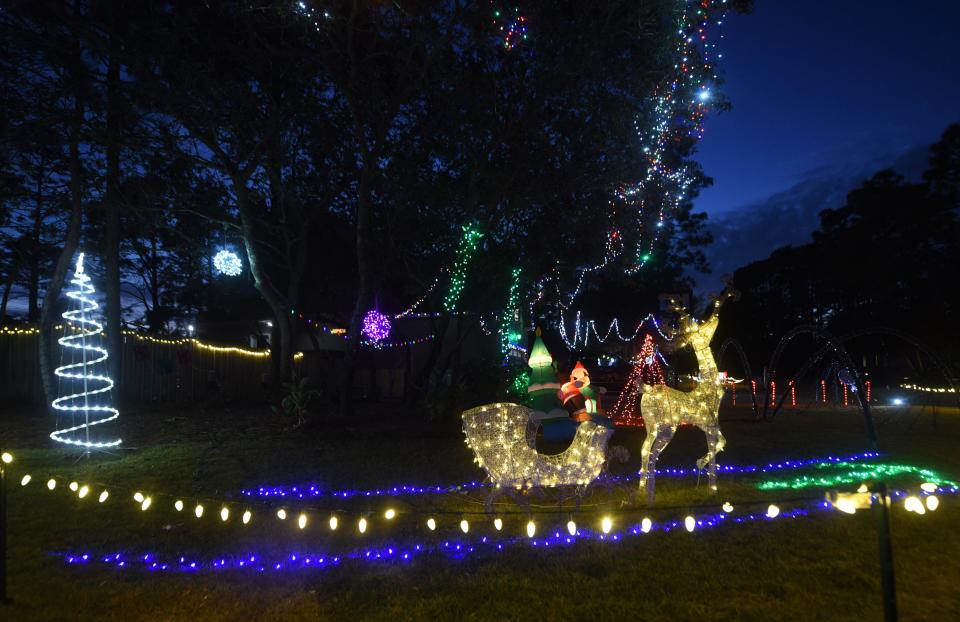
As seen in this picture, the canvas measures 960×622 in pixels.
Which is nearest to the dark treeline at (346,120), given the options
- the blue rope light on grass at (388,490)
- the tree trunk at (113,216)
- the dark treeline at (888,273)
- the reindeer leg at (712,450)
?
the tree trunk at (113,216)

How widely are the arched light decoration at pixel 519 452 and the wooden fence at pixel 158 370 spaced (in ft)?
38.3

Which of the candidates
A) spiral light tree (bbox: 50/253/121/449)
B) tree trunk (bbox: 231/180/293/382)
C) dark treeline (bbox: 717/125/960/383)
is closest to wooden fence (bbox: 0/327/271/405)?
spiral light tree (bbox: 50/253/121/449)

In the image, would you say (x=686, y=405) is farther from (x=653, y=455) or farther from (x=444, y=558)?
(x=444, y=558)

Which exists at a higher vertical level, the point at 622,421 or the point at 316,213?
the point at 316,213

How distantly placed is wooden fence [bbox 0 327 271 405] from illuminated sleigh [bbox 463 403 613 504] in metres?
11.7

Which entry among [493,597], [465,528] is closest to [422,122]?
[465,528]

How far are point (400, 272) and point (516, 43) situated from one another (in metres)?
11.4

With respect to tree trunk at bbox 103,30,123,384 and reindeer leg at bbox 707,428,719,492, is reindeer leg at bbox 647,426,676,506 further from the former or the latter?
tree trunk at bbox 103,30,123,384

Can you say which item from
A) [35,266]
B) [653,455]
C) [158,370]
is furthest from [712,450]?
[35,266]

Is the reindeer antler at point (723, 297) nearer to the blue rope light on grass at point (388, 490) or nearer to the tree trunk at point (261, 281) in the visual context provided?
the blue rope light on grass at point (388, 490)

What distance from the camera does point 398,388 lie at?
22.6m

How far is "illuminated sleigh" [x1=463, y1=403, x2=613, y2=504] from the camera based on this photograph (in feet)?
19.4

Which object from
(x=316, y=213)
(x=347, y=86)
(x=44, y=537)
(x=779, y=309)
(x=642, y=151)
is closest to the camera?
(x=44, y=537)

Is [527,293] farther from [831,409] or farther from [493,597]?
[493,597]
